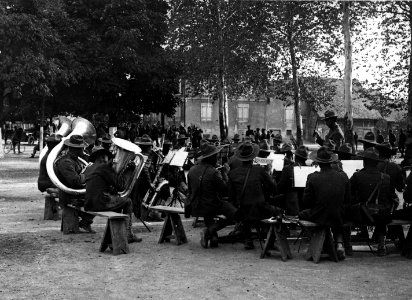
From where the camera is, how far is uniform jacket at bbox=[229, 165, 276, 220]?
9.34 meters

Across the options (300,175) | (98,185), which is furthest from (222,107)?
(300,175)

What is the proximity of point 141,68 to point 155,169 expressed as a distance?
2060 cm

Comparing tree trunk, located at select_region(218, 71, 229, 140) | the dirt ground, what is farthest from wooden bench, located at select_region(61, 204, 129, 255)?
tree trunk, located at select_region(218, 71, 229, 140)

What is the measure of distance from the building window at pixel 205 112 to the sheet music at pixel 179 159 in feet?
172

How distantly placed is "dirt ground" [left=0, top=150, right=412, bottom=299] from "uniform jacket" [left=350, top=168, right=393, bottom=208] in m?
0.85

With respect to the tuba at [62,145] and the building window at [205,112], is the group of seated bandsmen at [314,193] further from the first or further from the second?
the building window at [205,112]

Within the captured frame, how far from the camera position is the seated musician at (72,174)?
1126cm

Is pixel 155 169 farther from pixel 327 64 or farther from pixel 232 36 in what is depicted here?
pixel 327 64

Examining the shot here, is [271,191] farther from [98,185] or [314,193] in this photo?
[98,185]

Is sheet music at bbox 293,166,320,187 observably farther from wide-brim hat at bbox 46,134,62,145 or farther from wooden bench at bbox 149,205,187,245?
wide-brim hat at bbox 46,134,62,145

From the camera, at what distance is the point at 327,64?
37719mm

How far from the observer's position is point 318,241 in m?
8.68

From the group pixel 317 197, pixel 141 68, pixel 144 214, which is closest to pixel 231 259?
pixel 317 197

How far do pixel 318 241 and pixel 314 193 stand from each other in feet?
2.23
